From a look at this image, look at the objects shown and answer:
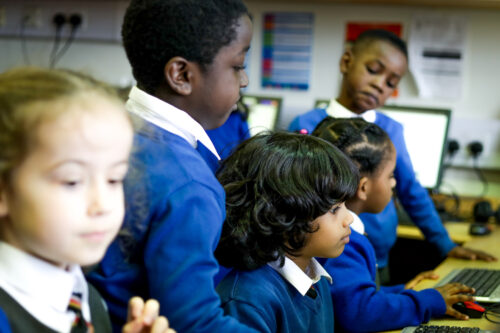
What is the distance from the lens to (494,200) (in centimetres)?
244

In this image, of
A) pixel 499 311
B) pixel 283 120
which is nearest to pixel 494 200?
pixel 283 120

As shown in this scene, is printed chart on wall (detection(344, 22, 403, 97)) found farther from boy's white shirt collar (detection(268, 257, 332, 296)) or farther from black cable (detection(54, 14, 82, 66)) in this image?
boy's white shirt collar (detection(268, 257, 332, 296))

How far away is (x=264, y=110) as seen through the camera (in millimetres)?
2648

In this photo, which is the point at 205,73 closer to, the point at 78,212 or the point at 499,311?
the point at 78,212

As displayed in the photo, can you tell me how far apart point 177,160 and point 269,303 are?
32 cm

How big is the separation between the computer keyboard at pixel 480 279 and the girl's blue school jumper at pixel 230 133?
2.22ft

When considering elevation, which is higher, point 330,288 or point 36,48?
point 36,48

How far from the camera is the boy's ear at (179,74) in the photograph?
98 cm

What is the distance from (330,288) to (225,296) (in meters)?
0.31

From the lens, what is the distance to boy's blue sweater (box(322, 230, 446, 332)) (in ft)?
3.99

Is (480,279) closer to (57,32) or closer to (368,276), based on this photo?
(368,276)

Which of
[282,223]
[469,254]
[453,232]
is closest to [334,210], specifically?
[282,223]

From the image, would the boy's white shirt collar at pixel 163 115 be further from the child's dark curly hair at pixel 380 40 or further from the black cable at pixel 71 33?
the black cable at pixel 71 33

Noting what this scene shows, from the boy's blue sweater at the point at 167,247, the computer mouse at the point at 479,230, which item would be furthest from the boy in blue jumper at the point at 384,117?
the boy's blue sweater at the point at 167,247
